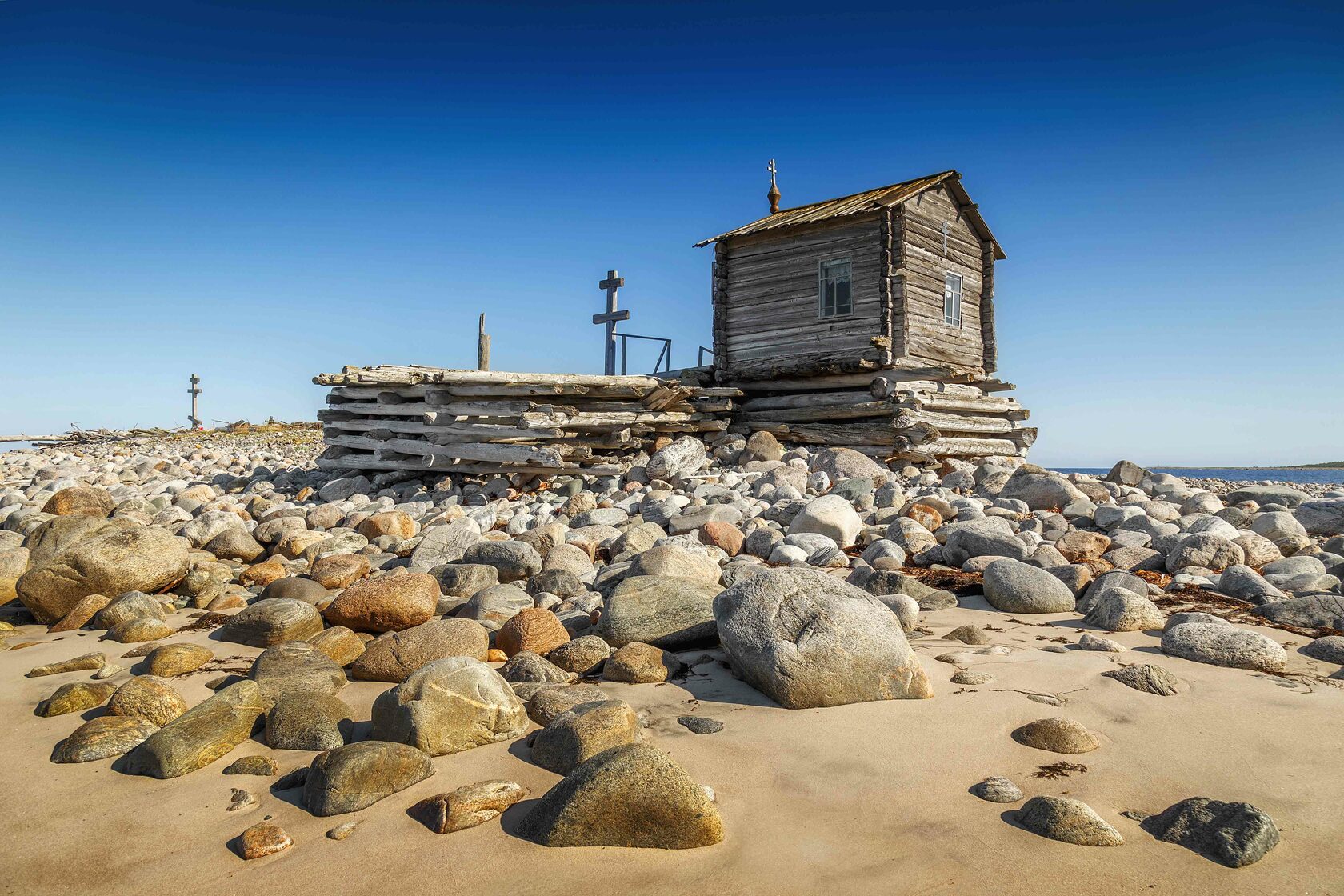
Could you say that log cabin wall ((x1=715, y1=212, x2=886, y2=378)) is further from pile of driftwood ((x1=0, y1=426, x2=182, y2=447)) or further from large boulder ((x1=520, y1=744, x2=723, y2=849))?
pile of driftwood ((x1=0, y1=426, x2=182, y2=447))

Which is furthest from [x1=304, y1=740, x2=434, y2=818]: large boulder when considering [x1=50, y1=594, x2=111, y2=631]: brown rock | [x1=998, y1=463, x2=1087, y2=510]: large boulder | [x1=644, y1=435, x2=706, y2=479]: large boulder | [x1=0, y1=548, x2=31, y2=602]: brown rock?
[x1=644, y1=435, x2=706, y2=479]: large boulder

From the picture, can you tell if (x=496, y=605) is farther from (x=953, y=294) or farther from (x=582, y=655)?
(x=953, y=294)

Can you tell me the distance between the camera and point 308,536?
711cm

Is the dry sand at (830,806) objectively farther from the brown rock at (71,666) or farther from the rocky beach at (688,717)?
the brown rock at (71,666)

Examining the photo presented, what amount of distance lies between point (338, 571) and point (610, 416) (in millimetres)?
5724

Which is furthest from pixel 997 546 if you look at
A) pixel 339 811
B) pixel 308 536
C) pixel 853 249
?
pixel 853 249

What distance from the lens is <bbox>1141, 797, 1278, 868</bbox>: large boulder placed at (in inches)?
81.7

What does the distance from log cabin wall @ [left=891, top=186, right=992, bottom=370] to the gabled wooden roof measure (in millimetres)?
160

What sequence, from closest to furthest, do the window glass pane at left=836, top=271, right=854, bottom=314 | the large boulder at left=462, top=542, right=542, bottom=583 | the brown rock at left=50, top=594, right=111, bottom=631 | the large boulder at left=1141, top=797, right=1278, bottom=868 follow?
the large boulder at left=1141, top=797, right=1278, bottom=868
the brown rock at left=50, top=594, right=111, bottom=631
the large boulder at left=462, top=542, right=542, bottom=583
the window glass pane at left=836, top=271, right=854, bottom=314

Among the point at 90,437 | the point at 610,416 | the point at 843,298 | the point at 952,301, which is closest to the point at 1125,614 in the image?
the point at 610,416

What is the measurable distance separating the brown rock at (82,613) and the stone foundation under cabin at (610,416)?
217 inches

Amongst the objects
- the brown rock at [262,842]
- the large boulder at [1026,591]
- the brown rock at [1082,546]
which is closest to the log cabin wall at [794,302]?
the brown rock at [1082,546]

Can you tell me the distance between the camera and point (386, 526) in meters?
7.70

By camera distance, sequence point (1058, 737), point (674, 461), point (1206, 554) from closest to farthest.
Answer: point (1058, 737)
point (1206, 554)
point (674, 461)
